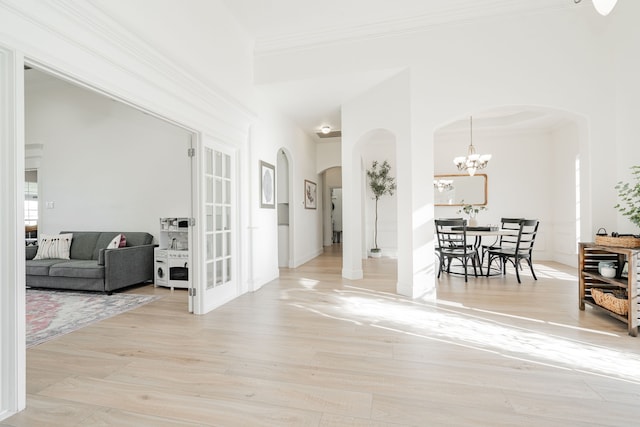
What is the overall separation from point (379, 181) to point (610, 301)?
533 centimetres

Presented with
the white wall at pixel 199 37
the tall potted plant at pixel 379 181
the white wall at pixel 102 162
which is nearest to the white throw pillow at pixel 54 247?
the white wall at pixel 102 162

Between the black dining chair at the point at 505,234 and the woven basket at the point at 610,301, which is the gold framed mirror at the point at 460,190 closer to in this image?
the black dining chair at the point at 505,234

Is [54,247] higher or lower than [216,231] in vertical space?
lower

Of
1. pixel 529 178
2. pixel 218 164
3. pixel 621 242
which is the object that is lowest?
pixel 621 242

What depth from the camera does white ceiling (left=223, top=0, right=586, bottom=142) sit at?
3.79 metres

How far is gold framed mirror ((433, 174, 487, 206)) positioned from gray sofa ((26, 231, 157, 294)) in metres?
6.13

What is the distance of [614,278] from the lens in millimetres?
3061

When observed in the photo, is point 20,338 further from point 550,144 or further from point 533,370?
point 550,144

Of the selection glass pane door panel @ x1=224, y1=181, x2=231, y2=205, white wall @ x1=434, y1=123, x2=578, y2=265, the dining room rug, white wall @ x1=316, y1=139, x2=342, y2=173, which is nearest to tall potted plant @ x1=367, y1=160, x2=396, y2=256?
white wall @ x1=316, y1=139, x2=342, y2=173

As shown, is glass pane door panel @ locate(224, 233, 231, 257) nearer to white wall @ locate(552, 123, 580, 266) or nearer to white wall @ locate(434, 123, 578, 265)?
white wall @ locate(434, 123, 578, 265)

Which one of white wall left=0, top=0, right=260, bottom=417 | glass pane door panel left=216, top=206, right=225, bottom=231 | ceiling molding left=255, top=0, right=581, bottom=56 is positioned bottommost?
glass pane door panel left=216, top=206, right=225, bottom=231

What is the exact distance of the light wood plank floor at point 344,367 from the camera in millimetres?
1719

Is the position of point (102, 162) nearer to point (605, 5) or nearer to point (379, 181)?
point (379, 181)

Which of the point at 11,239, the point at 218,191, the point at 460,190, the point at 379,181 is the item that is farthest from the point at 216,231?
the point at 460,190
